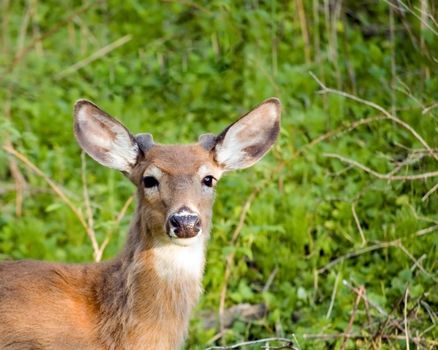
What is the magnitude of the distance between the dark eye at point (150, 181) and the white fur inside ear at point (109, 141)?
227mm

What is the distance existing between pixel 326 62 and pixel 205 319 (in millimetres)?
2771

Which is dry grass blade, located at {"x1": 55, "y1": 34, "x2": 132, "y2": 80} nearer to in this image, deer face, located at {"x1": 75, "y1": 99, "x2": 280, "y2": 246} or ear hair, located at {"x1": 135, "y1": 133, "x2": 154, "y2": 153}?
deer face, located at {"x1": 75, "y1": 99, "x2": 280, "y2": 246}

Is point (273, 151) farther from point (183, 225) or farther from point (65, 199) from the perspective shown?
point (183, 225)

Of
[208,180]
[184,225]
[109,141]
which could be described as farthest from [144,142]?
[184,225]

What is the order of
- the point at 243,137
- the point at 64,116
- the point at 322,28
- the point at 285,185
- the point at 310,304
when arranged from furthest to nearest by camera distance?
the point at 322,28 → the point at 64,116 → the point at 285,185 → the point at 310,304 → the point at 243,137

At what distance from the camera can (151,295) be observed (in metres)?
6.57

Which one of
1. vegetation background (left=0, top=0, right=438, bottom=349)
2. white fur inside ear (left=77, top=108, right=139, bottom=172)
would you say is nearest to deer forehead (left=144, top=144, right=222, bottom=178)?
white fur inside ear (left=77, top=108, right=139, bottom=172)

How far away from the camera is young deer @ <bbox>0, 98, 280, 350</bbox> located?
643 cm

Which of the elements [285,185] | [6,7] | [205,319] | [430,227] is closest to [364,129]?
[285,185]

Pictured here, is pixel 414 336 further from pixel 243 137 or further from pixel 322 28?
pixel 322 28

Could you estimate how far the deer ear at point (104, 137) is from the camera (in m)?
6.85

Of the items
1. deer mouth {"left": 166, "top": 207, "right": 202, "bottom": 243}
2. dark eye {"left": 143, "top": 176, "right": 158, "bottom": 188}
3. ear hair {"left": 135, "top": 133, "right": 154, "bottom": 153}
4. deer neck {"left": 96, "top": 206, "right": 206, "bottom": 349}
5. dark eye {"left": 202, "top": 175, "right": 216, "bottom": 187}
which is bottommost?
deer neck {"left": 96, "top": 206, "right": 206, "bottom": 349}

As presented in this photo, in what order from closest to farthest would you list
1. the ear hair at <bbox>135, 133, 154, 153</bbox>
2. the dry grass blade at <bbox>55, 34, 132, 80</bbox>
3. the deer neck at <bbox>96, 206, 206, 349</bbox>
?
1. the deer neck at <bbox>96, 206, 206, 349</bbox>
2. the ear hair at <bbox>135, 133, 154, 153</bbox>
3. the dry grass blade at <bbox>55, 34, 132, 80</bbox>

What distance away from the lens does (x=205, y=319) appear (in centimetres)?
800
